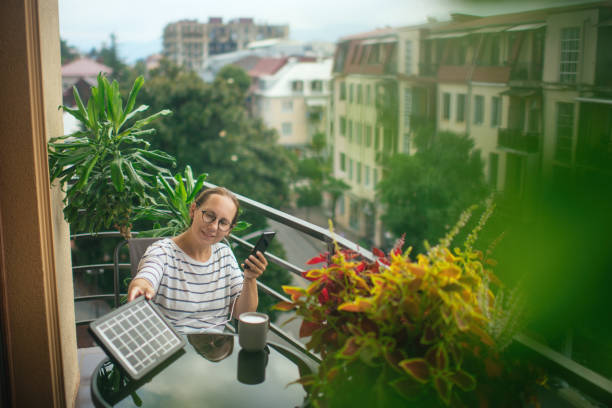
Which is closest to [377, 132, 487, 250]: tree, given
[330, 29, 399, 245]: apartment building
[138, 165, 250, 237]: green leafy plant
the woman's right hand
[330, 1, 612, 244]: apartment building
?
[330, 1, 612, 244]: apartment building

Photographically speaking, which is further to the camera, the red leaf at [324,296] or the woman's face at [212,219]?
the woman's face at [212,219]

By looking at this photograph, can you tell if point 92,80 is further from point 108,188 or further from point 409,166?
point 409,166

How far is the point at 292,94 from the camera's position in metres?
28.1

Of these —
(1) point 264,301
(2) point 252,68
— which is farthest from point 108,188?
A: (2) point 252,68

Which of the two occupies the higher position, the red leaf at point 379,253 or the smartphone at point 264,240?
the red leaf at point 379,253

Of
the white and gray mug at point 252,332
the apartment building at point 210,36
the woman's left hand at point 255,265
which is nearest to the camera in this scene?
the white and gray mug at point 252,332

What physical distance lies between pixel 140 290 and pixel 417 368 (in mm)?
695

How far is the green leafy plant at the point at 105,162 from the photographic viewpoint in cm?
143

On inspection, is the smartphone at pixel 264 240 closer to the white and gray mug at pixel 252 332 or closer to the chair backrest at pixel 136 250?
the white and gray mug at pixel 252 332

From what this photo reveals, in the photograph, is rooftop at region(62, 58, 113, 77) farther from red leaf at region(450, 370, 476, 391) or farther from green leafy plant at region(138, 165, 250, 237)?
red leaf at region(450, 370, 476, 391)

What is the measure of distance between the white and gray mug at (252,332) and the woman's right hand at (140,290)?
0.68ft

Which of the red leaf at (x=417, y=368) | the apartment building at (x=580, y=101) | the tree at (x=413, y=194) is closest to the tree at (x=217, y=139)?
the tree at (x=413, y=194)

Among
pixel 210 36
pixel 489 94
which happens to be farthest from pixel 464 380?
pixel 210 36

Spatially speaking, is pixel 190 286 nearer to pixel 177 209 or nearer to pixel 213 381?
pixel 213 381
